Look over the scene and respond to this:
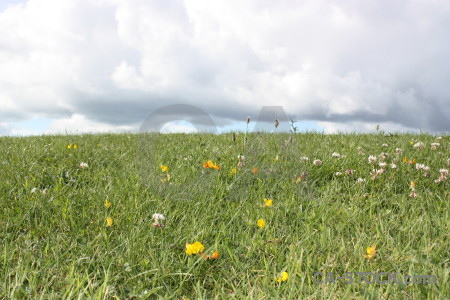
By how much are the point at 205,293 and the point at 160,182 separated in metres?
1.96

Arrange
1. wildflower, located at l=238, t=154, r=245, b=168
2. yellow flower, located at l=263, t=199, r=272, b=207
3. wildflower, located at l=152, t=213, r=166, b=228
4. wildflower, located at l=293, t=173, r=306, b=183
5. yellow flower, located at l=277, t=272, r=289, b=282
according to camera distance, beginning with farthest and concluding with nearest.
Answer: wildflower, located at l=238, t=154, r=245, b=168 < wildflower, located at l=293, t=173, r=306, b=183 < yellow flower, located at l=263, t=199, r=272, b=207 < wildflower, located at l=152, t=213, r=166, b=228 < yellow flower, located at l=277, t=272, r=289, b=282

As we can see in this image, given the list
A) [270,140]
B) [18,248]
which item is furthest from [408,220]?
[18,248]

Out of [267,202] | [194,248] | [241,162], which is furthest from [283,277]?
[241,162]

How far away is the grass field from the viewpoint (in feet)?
9.07

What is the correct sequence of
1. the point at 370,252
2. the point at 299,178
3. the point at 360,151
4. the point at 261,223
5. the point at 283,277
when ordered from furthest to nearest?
the point at 360,151
the point at 299,178
the point at 261,223
the point at 370,252
the point at 283,277

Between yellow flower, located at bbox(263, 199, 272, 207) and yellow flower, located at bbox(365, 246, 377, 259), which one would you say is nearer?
yellow flower, located at bbox(365, 246, 377, 259)

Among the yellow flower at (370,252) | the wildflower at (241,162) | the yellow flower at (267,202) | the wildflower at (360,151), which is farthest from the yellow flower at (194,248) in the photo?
the wildflower at (360,151)

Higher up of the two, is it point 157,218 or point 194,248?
point 157,218

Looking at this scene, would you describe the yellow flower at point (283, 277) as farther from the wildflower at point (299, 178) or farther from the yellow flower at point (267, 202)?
the wildflower at point (299, 178)

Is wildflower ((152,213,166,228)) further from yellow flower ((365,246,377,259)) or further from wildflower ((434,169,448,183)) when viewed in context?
wildflower ((434,169,448,183))

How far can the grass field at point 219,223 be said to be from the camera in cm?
276

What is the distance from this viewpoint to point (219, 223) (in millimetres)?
3615

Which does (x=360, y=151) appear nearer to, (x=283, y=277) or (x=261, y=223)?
(x=261, y=223)

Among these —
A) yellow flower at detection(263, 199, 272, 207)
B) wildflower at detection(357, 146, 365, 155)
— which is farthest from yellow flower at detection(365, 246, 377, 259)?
wildflower at detection(357, 146, 365, 155)
